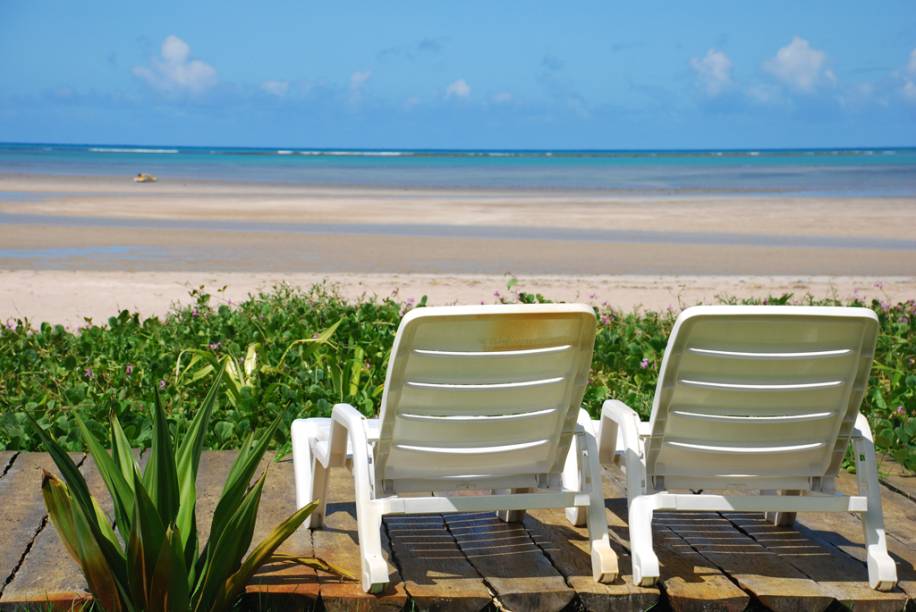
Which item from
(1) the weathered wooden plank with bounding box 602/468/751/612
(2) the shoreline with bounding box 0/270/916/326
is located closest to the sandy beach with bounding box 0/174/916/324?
(2) the shoreline with bounding box 0/270/916/326

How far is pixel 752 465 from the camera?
3.94 metres

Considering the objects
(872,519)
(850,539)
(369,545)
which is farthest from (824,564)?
(369,545)

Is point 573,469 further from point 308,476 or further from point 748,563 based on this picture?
point 308,476

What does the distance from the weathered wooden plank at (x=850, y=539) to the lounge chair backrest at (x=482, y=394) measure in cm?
115

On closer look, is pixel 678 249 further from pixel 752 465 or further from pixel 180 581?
pixel 180 581

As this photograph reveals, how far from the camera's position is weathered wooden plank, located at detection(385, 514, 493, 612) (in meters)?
3.62

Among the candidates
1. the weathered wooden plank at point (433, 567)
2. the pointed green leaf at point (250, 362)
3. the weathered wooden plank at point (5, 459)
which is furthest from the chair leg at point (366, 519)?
the pointed green leaf at point (250, 362)

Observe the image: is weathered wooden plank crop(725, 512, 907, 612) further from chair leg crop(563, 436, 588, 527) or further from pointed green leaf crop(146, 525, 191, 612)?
pointed green leaf crop(146, 525, 191, 612)

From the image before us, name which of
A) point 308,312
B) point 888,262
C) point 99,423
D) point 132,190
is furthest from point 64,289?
point 132,190

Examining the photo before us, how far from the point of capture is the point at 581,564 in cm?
396

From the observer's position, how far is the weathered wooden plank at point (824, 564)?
3723 mm

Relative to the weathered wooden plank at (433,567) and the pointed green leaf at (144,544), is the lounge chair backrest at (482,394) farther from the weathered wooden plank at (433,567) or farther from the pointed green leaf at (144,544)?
the pointed green leaf at (144,544)

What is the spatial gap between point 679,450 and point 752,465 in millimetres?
278

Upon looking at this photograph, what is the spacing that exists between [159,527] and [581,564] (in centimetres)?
151
